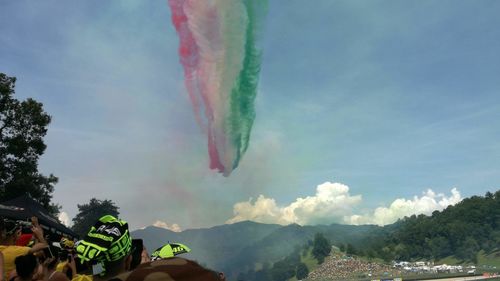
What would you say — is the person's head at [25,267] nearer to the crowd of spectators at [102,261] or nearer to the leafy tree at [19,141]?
the crowd of spectators at [102,261]

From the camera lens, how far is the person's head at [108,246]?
4172 millimetres

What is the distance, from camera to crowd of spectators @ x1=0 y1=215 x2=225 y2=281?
2312mm

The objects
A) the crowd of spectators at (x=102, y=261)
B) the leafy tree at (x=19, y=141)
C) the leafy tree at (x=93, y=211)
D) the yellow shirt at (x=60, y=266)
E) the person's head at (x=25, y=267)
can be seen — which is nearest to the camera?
the crowd of spectators at (x=102, y=261)

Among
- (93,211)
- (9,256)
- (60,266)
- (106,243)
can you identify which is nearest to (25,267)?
(9,256)

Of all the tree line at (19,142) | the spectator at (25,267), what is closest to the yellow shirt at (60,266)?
the spectator at (25,267)

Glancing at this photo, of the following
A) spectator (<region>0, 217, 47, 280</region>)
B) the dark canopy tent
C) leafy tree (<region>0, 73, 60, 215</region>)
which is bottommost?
spectator (<region>0, 217, 47, 280</region>)

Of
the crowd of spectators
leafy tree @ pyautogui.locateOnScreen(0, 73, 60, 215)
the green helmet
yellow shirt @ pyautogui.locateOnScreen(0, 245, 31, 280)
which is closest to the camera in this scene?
the crowd of spectators

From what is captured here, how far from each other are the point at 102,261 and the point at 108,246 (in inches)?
7.3

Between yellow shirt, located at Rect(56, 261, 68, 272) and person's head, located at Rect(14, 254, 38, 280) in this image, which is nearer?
person's head, located at Rect(14, 254, 38, 280)

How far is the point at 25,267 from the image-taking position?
6.21 m

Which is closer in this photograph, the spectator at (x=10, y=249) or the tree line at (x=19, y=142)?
the spectator at (x=10, y=249)

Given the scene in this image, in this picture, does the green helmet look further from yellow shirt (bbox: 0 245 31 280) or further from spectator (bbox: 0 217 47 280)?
yellow shirt (bbox: 0 245 31 280)

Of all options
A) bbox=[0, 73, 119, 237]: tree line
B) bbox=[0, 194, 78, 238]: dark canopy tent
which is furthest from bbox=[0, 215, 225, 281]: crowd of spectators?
bbox=[0, 73, 119, 237]: tree line

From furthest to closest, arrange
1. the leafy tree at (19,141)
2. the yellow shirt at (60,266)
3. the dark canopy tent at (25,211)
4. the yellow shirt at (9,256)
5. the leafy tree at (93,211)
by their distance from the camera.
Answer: the leafy tree at (93,211) < the leafy tree at (19,141) < the dark canopy tent at (25,211) < the yellow shirt at (60,266) < the yellow shirt at (9,256)
